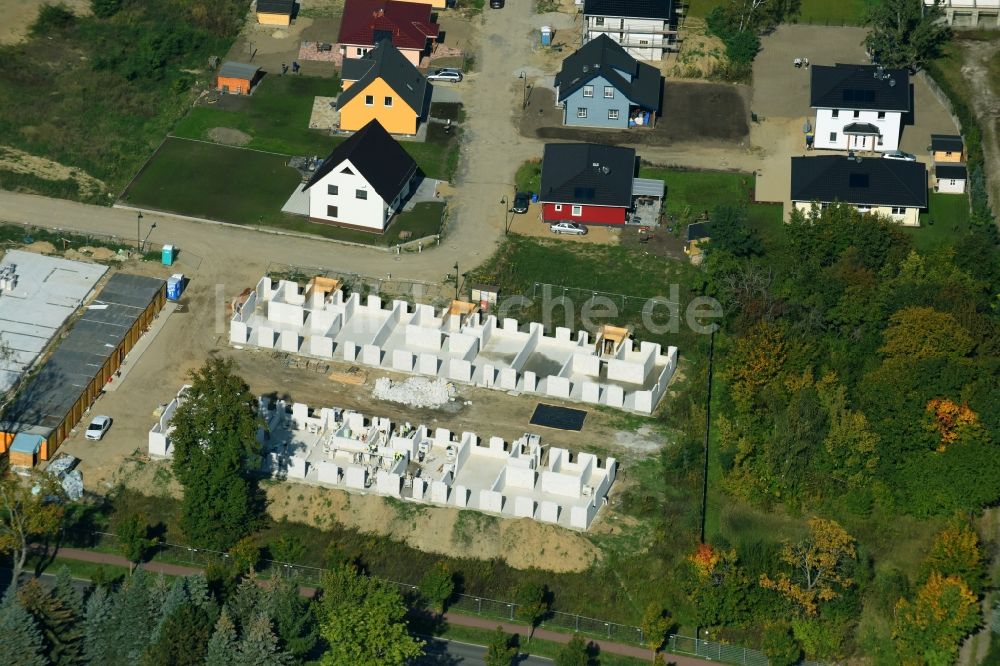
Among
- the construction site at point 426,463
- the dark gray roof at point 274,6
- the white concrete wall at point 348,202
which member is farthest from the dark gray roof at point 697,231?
the dark gray roof at point 274,6

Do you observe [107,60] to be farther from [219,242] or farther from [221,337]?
[221,337]

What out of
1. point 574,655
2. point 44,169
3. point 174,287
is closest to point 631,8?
point 44,169

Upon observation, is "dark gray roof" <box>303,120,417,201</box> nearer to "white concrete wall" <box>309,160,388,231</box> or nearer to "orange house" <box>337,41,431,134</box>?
"white concrete wall" <box>309,160,388,231</box>

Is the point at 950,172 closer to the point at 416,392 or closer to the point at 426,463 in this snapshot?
the point at 416,392

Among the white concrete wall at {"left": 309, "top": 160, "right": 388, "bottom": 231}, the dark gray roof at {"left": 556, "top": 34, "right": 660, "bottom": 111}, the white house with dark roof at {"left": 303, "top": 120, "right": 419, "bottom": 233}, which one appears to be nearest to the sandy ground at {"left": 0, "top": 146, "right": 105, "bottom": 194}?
the white house with dark roof at {"left": 303, "top": 120, "right": 419, "bottom": 233}

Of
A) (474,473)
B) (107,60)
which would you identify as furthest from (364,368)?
(107,60)

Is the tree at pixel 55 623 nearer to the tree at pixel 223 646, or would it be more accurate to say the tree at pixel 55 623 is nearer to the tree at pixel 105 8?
the tree at pixel 223 646
